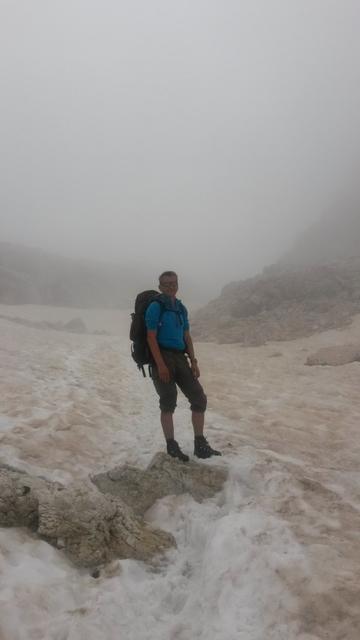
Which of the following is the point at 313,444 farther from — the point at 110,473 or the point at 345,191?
the point at 345,191

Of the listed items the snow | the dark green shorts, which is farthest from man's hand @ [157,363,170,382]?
the snow

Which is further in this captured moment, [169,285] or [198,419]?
[198,419]

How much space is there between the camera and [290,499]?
578 cm

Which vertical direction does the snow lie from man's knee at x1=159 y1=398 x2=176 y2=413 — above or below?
below

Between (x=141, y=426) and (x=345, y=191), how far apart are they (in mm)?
97629

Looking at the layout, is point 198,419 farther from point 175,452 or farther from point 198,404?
point 175,452

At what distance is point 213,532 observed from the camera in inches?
200

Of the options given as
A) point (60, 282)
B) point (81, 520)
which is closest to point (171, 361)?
point (81, 520)

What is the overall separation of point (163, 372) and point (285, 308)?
79.7ft

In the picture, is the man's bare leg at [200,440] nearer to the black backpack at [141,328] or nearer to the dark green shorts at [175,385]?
the dark green shorts at [175,385]

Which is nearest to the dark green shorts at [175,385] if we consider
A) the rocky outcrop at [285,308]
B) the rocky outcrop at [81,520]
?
the rocky outcrop at [81,520]

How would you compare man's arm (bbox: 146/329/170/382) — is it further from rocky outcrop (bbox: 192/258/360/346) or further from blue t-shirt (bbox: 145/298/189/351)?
rocky outcrop (bbox: 192/258/360/346)

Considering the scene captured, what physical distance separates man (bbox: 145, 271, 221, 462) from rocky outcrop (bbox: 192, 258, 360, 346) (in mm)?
17515

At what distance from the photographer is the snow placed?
149 inches
